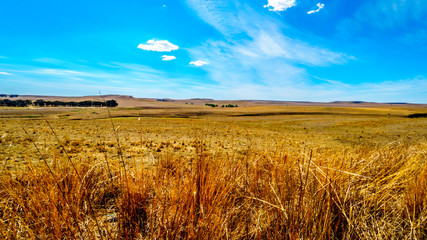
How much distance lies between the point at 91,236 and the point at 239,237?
1.37 metres

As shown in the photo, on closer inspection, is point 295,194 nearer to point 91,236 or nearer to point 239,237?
point 239,237

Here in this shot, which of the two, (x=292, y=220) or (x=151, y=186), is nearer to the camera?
(x=292, y=220)

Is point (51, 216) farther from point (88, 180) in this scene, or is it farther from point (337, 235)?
point (337, 235)

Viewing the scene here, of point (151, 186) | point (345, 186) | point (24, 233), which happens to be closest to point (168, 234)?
point (151, 186)

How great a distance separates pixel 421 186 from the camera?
2.34 metres

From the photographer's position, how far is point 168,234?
1.75 metres

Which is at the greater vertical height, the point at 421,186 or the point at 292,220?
the point at 421,186

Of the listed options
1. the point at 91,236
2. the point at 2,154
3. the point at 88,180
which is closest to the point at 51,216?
the point at 91,236

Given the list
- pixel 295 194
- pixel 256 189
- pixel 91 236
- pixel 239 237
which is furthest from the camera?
pixel 256 189

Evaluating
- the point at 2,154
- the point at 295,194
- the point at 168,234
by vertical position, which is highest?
the point at 295,194

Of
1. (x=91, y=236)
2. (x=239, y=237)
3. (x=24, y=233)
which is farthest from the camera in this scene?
(x=239, y=237)

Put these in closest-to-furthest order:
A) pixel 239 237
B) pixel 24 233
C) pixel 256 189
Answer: pixel 24 233 < pixel 239 237 < pixel 256 189

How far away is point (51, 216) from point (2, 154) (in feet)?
24.1

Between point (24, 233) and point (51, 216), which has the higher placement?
point (51, 216)
